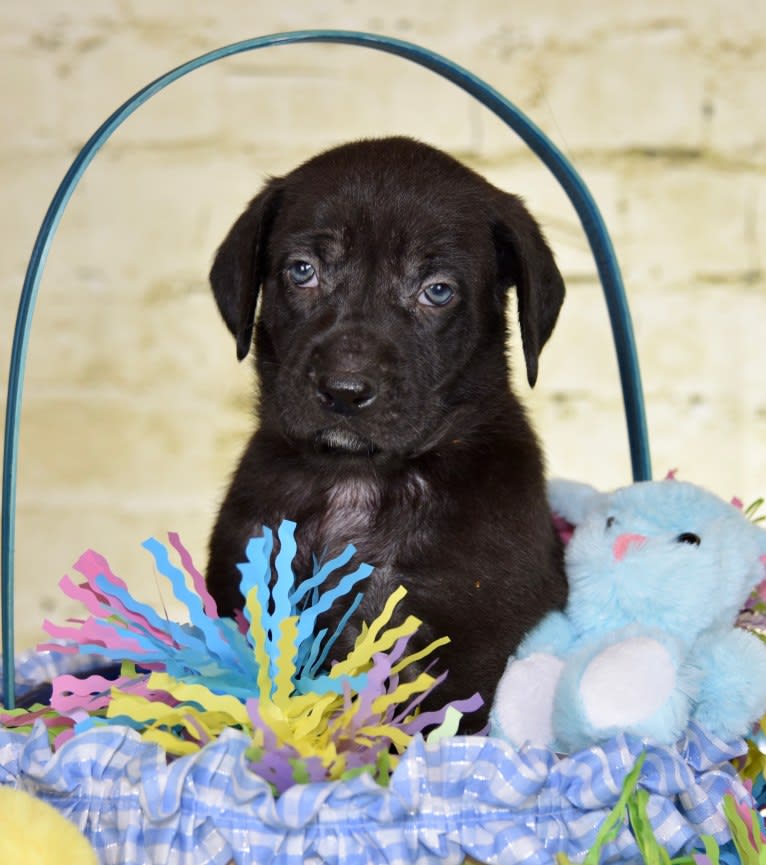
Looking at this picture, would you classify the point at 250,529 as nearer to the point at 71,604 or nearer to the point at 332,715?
the point at 332,715

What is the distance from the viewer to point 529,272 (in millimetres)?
1870

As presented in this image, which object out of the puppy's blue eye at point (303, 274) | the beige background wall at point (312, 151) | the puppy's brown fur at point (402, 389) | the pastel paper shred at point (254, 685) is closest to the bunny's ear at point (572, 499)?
the puppy's brown fur at point (402, 389)

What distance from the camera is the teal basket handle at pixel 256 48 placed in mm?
1630

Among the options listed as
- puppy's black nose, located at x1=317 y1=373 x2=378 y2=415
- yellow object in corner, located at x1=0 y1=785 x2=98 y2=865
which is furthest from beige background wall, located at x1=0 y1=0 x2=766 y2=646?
yellow object in corner, located at x1=0 y1=785 x2=98 y2=865

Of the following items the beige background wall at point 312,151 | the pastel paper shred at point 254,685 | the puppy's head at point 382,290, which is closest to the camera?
the pastel paper shred at point 254,685

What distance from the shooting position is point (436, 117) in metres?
3.31

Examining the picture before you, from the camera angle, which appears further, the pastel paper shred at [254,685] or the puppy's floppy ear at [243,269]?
the puppy's floppy ear at [243,269]

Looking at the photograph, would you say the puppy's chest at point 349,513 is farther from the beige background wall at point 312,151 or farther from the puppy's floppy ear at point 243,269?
the beige background wall at point 312,151

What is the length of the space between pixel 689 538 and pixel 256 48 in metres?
0.97

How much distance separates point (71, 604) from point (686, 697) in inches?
93.1

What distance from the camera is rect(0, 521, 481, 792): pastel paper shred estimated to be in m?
1.36

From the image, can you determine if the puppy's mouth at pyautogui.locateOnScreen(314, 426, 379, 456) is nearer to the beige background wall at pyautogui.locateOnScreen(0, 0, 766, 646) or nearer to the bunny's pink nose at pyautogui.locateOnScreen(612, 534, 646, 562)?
the bunny's pink nose at pyautogui.locateOnScreen(612, 534, 646, 562)

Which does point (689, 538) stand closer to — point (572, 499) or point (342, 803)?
point (572, 499)

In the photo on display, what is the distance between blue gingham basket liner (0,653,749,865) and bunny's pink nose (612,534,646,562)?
42cm
